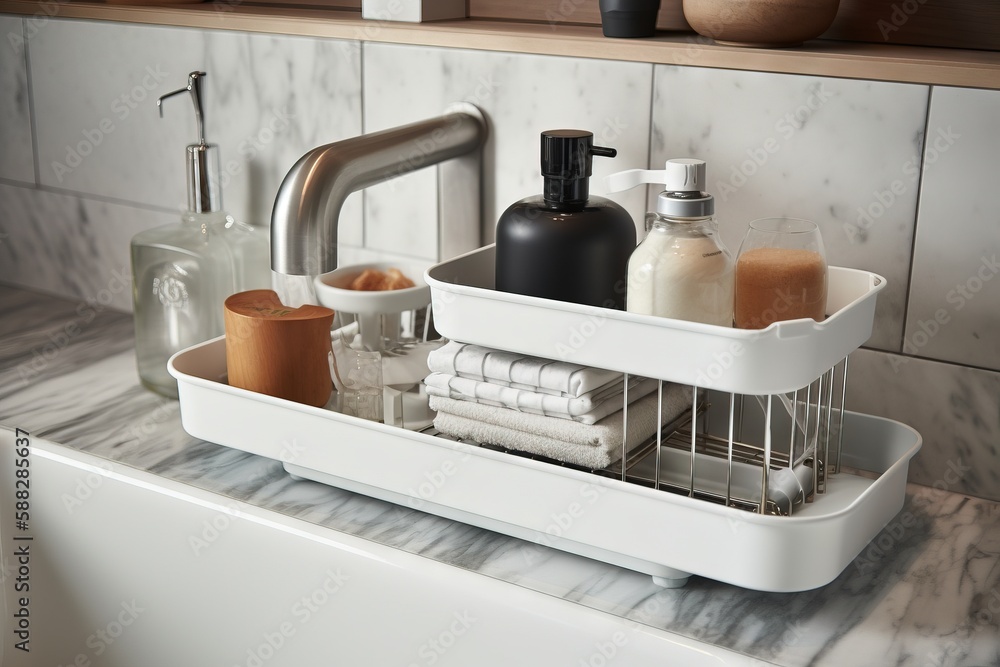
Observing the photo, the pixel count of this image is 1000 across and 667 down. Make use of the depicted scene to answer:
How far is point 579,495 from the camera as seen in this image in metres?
0.67

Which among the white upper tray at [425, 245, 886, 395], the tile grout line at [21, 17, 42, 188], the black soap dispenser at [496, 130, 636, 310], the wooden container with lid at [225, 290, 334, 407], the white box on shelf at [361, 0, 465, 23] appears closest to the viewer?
the white upper tray at [425, 245, 886, 395]

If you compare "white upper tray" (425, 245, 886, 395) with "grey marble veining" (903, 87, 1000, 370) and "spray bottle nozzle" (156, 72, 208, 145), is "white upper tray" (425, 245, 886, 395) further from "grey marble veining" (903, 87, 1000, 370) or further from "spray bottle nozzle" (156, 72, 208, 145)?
"spray bottle nozzle" (156, 72, 208, 145)

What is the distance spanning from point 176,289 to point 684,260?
571mm

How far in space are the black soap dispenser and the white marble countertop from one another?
0.63 feet

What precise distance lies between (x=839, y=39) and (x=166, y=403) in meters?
0.71

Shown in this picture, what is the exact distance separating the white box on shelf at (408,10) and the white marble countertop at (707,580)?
438mm

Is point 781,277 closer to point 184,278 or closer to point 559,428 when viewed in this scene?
point 559,428

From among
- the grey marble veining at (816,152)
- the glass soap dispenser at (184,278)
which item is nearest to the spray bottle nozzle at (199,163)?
the glass soap dispenser at (184,278)

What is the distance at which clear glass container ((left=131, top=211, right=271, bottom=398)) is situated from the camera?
39.9 inches

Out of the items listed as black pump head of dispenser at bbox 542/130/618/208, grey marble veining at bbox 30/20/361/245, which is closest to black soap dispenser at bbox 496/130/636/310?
black pump head of dispenser at bbox 542/130/618/208

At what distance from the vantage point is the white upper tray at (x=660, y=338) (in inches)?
23.7

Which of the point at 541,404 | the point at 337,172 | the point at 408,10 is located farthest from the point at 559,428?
the point at 408,10

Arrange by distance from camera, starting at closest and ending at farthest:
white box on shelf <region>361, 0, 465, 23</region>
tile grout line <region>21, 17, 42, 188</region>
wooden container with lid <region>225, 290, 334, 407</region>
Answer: wooden container with lid <region>225, 290, 334, 407</region>
white box on shelf <region>361, 0, 465, 23</region>
tile grout line <region>21, 17, 42, 188</region>

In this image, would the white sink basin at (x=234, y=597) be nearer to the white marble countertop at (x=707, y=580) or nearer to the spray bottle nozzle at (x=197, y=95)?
the white marble countertop at (x=707, y=580)
